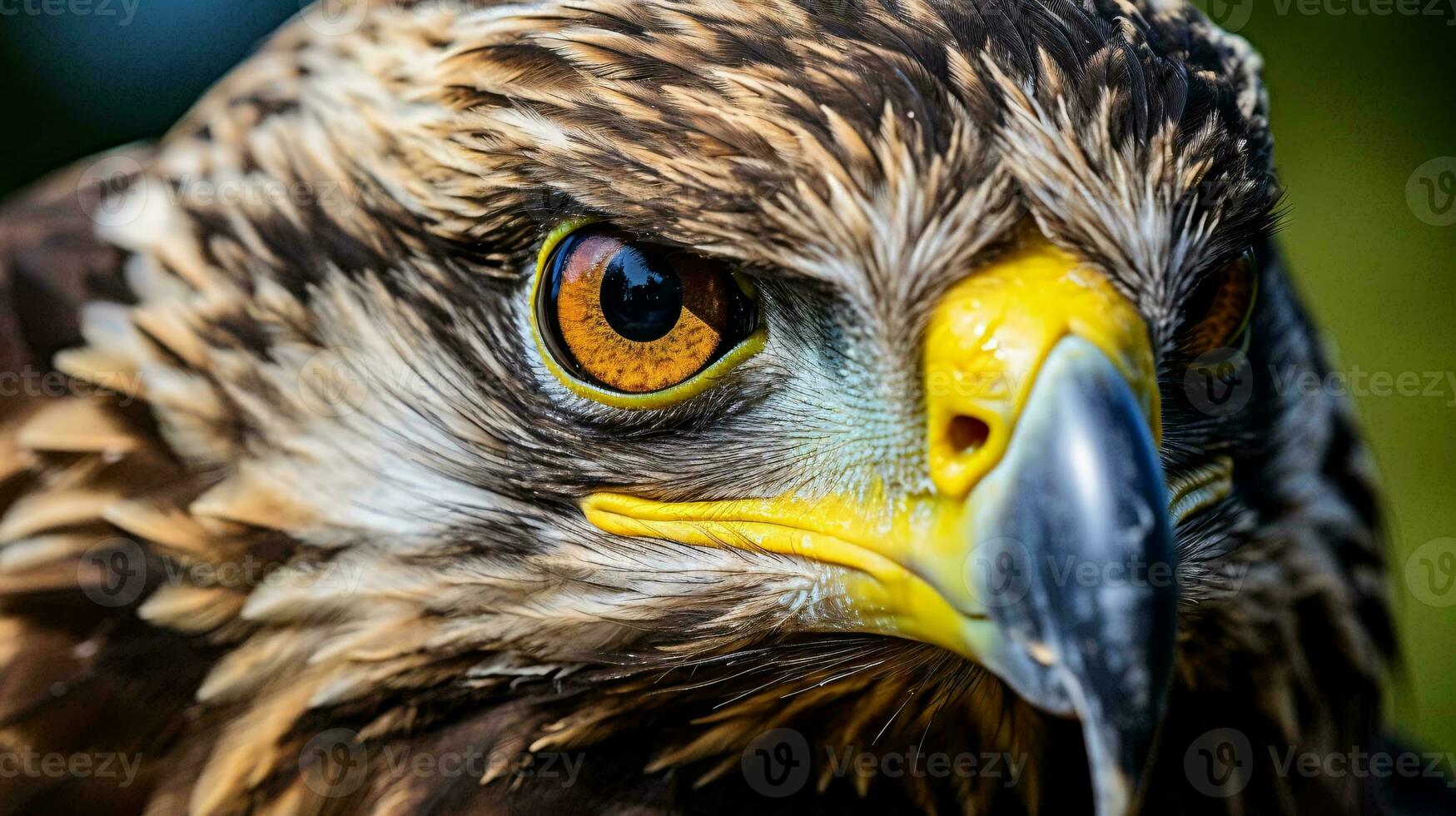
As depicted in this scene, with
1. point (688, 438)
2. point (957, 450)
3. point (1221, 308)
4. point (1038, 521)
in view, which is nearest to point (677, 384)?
point (688, 438)

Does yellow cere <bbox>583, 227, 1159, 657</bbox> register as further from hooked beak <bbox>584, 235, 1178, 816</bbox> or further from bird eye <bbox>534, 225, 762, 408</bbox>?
bird eye <bbox>534, 225, 762, 408</bbox>

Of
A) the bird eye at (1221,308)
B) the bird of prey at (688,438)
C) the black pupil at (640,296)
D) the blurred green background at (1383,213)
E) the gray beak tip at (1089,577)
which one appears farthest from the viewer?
the blurred green background at (1383,213)

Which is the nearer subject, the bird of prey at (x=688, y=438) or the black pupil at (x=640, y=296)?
the bird of prey at (x=688, y=438)

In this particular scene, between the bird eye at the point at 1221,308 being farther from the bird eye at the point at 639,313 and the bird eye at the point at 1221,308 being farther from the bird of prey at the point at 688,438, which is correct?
the bird eye at the point at 639,313

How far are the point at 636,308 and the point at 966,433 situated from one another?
39 centimetres

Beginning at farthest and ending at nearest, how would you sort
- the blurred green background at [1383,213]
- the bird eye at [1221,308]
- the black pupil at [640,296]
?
1. the blurred green background at [1383,213]
2. the bird eye at [1221,308]
3. the black pupil at [640,296]

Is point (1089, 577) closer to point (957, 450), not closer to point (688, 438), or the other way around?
point (957, 450)

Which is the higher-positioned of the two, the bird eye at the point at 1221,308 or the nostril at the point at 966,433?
the bird eye at the point at 1221,308

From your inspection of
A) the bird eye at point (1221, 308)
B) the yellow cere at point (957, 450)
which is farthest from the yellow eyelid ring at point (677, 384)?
the bird eye at point (1221, 308)

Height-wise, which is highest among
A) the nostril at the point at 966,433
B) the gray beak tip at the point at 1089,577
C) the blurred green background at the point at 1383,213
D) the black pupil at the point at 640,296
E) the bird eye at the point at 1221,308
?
the blurred green background at the point at 1383,213

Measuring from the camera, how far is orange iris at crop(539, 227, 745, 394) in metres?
1.39

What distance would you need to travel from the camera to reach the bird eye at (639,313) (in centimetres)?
139

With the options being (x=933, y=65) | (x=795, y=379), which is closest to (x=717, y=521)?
(x=795, y=379)

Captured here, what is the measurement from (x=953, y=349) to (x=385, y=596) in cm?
73
